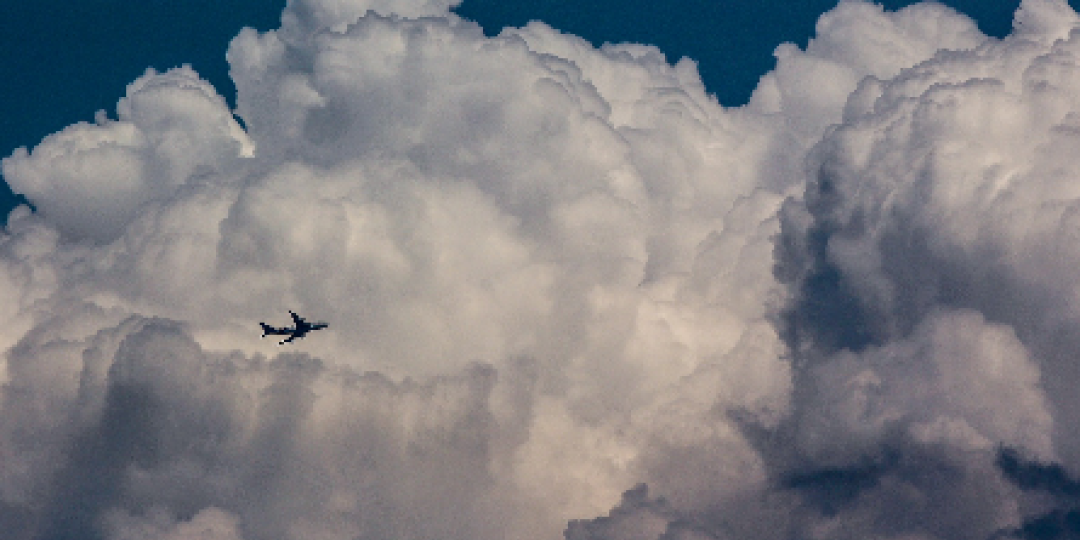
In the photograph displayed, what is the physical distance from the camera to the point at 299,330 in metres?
186
